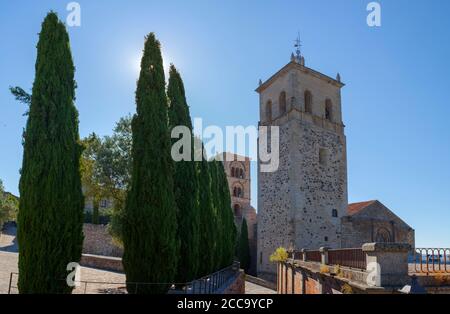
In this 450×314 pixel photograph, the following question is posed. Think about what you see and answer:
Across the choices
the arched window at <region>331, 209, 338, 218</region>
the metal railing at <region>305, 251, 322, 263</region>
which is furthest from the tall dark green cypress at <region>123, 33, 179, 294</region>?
the arched window at <region>331, 209, 338, 218</region>

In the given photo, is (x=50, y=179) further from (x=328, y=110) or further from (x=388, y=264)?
(x=328, y=110)

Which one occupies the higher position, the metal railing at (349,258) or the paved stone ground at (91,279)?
the metal railing at (349,258)

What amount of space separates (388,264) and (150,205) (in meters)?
5.88

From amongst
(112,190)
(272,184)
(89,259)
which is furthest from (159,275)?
(272,184)

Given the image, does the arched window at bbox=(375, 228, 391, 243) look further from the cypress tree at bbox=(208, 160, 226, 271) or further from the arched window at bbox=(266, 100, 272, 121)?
the cypress tree at bbox=(208, 160, 226, 271)

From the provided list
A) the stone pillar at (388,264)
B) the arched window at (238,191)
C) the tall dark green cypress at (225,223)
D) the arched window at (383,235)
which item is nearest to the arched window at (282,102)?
the tall dark green cypress at (225,223)

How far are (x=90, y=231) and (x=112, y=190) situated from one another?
1182cm

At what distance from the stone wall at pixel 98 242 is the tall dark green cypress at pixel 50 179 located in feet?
64.2

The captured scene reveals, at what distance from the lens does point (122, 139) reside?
60.1ft

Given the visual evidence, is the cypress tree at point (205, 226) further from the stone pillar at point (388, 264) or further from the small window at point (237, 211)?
the small window at point (237, 211)

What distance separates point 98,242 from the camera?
27.5 metres

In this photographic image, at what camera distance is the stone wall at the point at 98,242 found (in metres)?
26.8

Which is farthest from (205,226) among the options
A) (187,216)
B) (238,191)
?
(238,191)

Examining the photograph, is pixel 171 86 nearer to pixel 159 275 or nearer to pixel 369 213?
pixel 159 275
